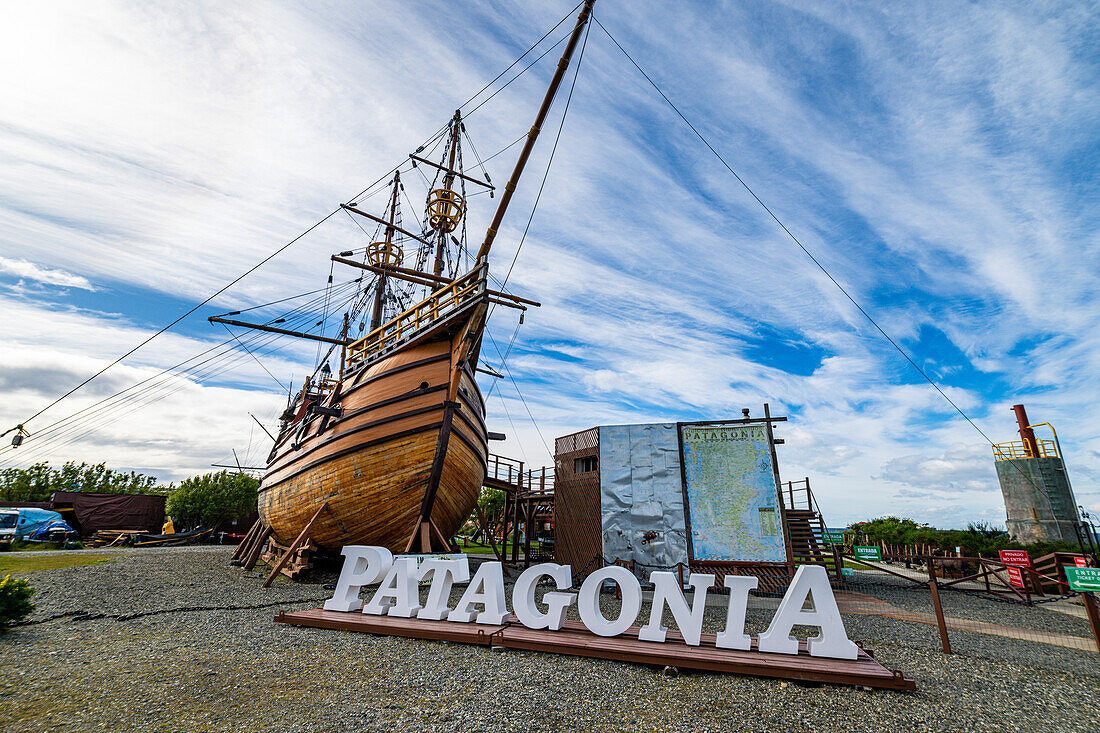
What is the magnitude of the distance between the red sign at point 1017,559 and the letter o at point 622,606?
644 inches

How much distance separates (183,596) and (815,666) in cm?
1311

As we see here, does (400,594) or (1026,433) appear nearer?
(400,594)

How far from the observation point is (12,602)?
7.13 m

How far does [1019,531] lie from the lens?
22.3m

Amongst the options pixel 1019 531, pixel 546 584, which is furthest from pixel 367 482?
pixel 1019 531

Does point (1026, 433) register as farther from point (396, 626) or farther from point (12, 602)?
point (12, 602)

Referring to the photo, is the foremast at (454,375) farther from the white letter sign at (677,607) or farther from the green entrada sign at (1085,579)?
the green entrada sign at (1085,579)

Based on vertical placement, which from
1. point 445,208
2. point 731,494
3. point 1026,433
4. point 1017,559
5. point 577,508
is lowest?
point 1017,559

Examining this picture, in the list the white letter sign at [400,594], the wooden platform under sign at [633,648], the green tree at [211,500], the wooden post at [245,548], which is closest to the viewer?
the wooden platform under sign at [633,648]

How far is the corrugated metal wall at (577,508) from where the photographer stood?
16.9 m

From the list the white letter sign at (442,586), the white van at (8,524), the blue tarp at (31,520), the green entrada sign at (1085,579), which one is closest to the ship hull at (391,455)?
the white letter sign at (442,586)

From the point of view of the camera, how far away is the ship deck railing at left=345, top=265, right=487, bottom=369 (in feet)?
41.0

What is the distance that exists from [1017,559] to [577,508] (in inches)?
585

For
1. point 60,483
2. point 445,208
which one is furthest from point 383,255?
point 60,483
